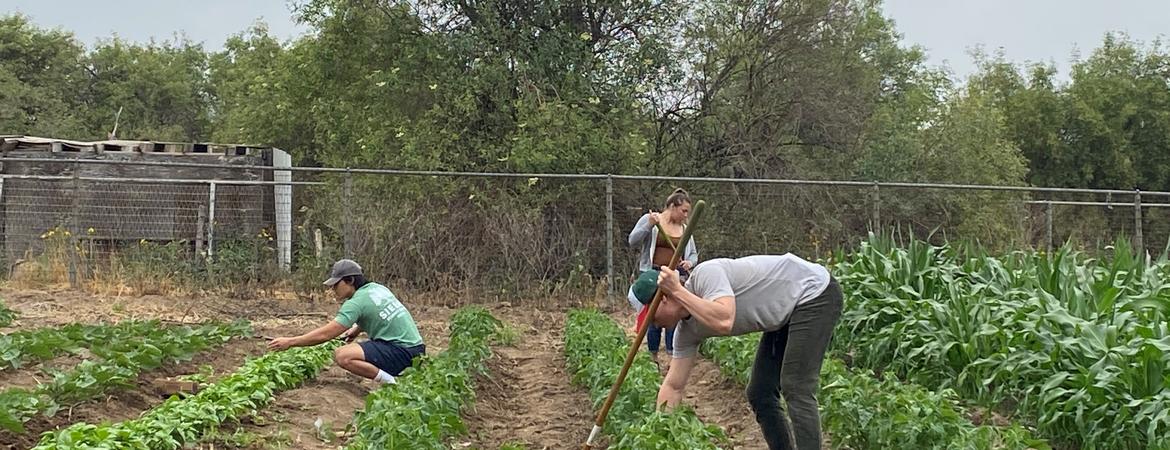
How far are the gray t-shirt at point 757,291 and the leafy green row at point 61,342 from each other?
5.02 m

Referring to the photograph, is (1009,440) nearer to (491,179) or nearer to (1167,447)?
(1167,447)

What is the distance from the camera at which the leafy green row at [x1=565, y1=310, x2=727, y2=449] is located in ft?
16.9

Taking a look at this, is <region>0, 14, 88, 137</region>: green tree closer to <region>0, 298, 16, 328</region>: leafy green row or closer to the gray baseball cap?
<region>0, 298, 16, 328</region>: leafy green row

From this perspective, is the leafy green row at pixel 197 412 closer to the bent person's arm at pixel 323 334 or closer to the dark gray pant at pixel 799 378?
the bent person's arm at pixel 323 334

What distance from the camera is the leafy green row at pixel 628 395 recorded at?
5.15 metres

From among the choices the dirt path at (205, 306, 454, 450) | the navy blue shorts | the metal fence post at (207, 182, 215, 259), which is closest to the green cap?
the dirt path at (205, 306, 454, 450)

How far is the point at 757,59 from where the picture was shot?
2039 cm

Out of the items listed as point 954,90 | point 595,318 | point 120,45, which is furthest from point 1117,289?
point 120,45

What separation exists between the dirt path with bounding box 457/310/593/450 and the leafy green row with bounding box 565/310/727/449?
208 mm

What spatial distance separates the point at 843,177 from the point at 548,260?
7.85 meters

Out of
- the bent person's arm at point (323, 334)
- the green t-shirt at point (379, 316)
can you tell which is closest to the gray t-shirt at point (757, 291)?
the bent person's arm at point (323, 334)

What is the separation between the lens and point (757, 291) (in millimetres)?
5328

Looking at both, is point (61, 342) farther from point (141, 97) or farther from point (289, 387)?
point (141, 97)

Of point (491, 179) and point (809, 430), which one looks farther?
point (491, 179)
